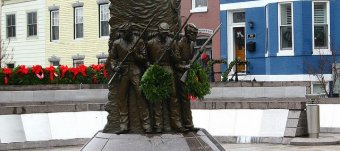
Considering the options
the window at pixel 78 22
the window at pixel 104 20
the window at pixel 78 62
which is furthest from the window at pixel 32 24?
the window at pixel 104 20

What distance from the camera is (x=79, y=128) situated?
2164 centimetres

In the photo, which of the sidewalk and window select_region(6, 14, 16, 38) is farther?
window select_region(6, 14, 16, 38)

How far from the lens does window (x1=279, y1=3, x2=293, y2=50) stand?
115 feet

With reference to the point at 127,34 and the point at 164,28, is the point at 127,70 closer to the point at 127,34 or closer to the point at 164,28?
the point at 127,34

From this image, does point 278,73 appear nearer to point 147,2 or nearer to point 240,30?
point 240,30

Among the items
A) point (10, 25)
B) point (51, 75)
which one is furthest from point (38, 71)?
point (10, 25)

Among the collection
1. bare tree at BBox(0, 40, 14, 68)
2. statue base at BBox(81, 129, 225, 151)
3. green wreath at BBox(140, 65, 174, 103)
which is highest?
bare tree at BBox(0, 40, 14, 68)

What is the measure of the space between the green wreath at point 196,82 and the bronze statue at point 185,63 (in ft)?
0.30

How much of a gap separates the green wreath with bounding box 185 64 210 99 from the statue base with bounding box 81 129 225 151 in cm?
65

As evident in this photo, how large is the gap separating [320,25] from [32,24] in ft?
65.4

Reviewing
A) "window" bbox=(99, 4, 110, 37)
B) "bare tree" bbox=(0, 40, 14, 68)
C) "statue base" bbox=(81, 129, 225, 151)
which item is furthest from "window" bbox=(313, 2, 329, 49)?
"statue base" bbox=(81, 129, 225, 151)

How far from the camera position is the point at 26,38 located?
4869 centimetres

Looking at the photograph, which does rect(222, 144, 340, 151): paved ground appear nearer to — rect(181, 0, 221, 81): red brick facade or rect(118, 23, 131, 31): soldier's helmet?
rect(118, 23, 131, 31): soldier's helmet

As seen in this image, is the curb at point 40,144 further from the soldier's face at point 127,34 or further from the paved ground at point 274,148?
the soldier's face at point 127,34
